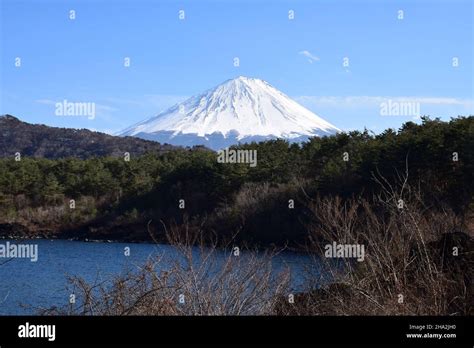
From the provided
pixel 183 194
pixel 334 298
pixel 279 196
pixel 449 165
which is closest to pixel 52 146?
pixel 183 194

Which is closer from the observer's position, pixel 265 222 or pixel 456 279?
pixel 456 279

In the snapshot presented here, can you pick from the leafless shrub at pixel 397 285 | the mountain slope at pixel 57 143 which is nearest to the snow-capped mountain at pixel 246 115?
the mountain slope at pixel 57 143

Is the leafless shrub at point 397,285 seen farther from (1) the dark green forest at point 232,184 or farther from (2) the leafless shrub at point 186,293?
(1) the dark green forest at point 232,184

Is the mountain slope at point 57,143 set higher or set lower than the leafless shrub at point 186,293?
higher

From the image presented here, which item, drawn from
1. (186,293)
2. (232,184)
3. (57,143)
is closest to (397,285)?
(186,293)

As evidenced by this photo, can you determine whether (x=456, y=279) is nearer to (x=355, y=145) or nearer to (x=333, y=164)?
(x=333, y=164)

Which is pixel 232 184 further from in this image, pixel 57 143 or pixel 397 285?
pixel 397 285
